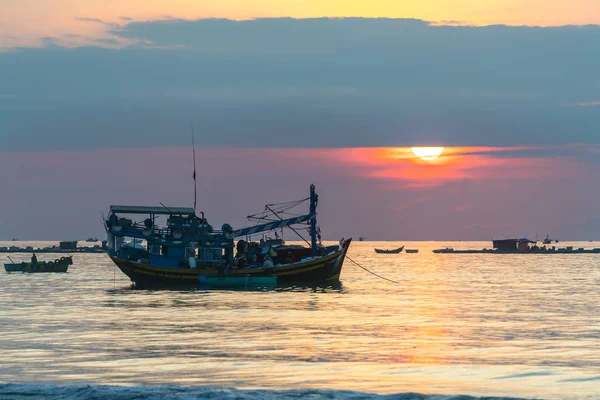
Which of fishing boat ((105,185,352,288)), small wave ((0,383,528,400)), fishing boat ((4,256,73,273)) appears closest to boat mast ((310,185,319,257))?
fishing boat ((105,185,352,288))

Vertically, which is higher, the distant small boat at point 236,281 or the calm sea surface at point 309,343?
the distant small boat at point 236,281

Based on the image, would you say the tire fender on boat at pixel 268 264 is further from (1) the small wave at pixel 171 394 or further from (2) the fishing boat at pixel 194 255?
(1) the small wave at pixel 171 394

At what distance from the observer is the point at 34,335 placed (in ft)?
130

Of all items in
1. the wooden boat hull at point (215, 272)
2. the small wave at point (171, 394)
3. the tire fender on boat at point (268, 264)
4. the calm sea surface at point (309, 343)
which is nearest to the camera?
the small wave at point (171, 394)

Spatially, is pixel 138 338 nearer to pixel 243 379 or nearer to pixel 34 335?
pixel 34 335

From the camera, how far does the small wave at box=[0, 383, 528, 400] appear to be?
77.0ft

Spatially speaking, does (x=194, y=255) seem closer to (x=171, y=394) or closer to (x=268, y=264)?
(x=268, y=264)

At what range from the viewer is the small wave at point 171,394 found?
2347 centimetres

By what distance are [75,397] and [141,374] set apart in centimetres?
519

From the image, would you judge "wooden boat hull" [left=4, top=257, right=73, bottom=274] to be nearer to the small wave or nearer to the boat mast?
the boat mast

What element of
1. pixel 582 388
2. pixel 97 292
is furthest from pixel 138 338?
pixel 97 292

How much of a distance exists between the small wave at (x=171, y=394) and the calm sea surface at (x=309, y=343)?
0.81 feet

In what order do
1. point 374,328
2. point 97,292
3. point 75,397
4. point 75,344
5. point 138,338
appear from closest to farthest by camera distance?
1. point 75,397
2. point 75,344
3. point 138,338
4. point 374,328
5. point 97,292

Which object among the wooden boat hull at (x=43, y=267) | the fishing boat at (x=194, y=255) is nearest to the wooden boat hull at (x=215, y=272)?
the fishing boat at (x=194, y=255)
